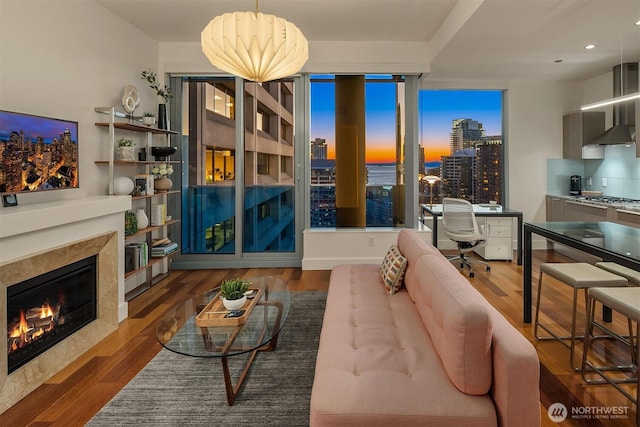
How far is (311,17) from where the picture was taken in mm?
3848

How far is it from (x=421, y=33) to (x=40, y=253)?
442 centimetres

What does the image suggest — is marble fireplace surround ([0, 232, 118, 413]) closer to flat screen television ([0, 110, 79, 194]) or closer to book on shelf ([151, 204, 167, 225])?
flat screen television ([0, 110, 79, 194])

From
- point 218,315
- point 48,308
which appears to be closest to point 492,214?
point 218,315

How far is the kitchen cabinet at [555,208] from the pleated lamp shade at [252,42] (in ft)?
15.8

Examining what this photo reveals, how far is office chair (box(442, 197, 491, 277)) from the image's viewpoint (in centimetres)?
455

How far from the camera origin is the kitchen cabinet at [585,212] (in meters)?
4.43

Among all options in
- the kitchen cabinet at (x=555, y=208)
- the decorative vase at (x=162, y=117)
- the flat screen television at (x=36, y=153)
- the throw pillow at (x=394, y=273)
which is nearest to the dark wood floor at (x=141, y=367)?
the throw pillow at (x=394, y=273)

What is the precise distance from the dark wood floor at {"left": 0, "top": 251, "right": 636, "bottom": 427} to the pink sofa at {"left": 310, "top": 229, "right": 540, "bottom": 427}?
0.75m

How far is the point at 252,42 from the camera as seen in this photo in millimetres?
2227

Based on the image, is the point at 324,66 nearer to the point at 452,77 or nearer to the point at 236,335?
the point at 452,77

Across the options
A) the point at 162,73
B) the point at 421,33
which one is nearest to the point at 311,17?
the point at 421,33

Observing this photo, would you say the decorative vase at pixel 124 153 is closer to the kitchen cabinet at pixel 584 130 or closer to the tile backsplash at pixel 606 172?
the tile backsplash at pixel 606 172

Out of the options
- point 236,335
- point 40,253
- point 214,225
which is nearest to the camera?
point 236,335

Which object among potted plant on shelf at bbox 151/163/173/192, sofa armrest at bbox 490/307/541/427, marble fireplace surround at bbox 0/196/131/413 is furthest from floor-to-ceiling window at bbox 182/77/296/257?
sofa armrest at bbox 490/307/541/427
